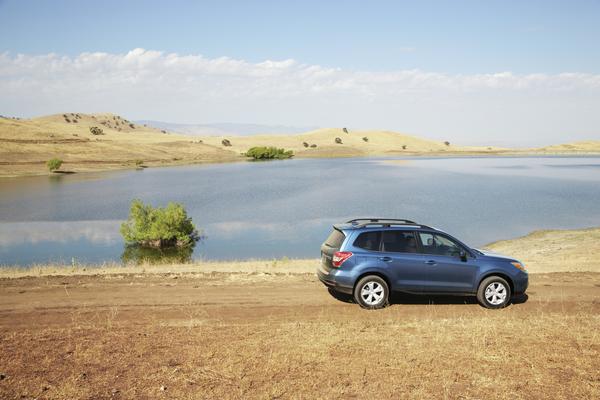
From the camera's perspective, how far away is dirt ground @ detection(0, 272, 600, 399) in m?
6.71

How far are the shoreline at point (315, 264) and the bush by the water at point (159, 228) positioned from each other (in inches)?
271

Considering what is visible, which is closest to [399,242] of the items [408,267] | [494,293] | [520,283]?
[408,267]

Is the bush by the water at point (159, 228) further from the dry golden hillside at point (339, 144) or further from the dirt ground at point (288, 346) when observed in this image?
the dry golden hillside at point (339, 144)

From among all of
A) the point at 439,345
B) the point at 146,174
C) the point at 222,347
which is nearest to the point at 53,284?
the point at 222,347

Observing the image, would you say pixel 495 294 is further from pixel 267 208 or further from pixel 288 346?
pixel 267 208

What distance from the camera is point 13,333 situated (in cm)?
Answer: 891

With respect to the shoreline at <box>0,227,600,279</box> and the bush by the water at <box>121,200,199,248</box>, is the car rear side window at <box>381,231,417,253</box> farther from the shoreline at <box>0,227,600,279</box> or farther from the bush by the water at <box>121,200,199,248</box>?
the bush by the water at <box>121,200,199,248</box>

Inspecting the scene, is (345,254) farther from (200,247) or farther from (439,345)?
(200,247)

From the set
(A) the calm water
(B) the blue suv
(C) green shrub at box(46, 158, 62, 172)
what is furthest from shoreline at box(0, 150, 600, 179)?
(B) the blue suv

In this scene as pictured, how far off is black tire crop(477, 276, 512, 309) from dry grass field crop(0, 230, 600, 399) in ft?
1.04

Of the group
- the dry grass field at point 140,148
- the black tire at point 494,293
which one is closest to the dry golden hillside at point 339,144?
the dry grass field at point 140,148

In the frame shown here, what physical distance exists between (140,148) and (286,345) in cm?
11512

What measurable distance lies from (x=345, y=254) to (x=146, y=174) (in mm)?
76341

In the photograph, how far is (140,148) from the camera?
381 feet
